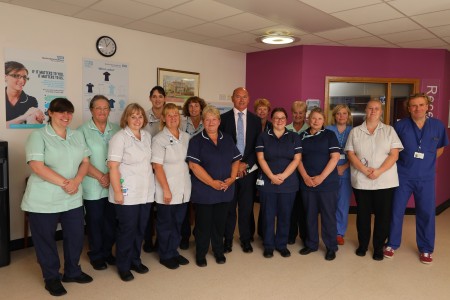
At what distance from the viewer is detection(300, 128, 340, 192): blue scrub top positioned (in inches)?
131

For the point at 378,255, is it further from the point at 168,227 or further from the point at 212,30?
Answer: the point at 212,30

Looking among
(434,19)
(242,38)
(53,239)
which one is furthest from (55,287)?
(434,19)

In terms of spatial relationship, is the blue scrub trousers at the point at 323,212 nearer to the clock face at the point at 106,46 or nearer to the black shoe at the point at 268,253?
the black shoe at the point at 268,253

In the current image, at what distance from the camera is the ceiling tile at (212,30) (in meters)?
4.18

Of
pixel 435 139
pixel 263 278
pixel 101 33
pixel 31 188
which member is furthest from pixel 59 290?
pixel 435 139

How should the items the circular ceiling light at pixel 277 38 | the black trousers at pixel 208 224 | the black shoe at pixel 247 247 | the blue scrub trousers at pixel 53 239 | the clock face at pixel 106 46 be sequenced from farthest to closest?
the circular ceiling light at pixel 277 38
the clock face at pixel 106 46
the black shoe at pixel 247 247
the black trousers at pixel 208 224
the blue scrub trousers at pixel 53 239

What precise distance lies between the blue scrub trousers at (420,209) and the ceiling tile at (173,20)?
2.74 m

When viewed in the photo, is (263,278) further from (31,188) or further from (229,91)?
(229,91)

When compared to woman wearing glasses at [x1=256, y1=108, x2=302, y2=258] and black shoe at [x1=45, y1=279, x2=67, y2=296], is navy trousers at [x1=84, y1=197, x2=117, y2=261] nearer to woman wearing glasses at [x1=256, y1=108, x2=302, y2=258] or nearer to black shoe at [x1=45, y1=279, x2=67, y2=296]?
black shoe at [x1=45, y1=279, x2=67, y2=296]

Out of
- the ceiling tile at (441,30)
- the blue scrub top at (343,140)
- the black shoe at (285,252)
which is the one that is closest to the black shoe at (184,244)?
the black shoe at (285,252)

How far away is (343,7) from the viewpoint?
3381 millimetres

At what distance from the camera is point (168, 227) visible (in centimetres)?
314

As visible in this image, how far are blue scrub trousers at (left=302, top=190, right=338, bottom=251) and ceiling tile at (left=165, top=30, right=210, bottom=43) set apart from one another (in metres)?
2.52

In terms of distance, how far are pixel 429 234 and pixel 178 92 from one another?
3.45 meters
